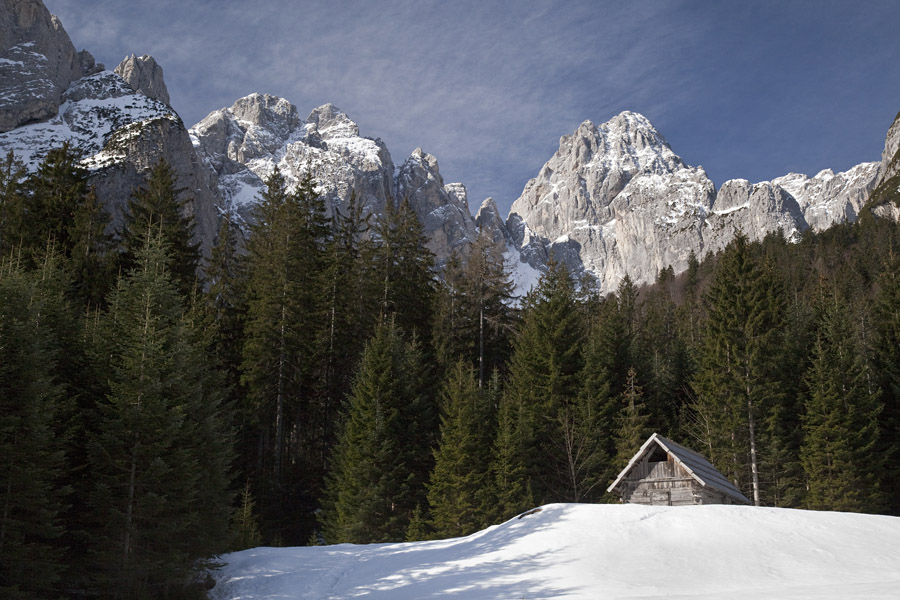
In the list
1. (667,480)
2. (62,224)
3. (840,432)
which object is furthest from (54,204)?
(840,432)

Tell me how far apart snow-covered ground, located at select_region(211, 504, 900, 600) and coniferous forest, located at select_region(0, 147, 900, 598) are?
11.2 ft

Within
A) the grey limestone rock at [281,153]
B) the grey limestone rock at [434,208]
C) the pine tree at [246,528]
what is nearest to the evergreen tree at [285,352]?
the pine tree at [246,528]

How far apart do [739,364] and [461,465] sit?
15.3 meters

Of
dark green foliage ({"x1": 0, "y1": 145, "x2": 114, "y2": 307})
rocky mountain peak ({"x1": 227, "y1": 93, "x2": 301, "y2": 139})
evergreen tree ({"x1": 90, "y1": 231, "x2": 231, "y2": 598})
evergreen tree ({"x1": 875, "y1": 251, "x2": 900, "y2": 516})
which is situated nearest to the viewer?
evergreen tree ({"x1": 90, "y1": 231, "x2": 231, "y2": 598})

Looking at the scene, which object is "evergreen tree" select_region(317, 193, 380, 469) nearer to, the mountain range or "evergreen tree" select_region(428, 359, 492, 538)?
the mountain range

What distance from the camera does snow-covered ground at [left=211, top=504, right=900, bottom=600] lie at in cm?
1228

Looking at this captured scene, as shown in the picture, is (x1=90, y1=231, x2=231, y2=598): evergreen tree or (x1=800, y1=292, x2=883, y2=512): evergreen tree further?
(x1=800, y1=292, x2=883, y2=512): evergreen tree

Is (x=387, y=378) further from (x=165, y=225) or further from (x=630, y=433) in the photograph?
(x=630, y=433)

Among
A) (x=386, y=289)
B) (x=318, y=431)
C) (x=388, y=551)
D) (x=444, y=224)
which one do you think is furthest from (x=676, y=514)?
(x=444, y=224)

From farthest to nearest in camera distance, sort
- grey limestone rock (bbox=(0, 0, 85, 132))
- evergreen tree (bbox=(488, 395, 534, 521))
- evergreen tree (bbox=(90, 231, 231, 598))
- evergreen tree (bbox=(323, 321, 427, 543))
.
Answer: grey limestone rock (bbox=(0, 0, 85, 132)), evergreen tree (bbox=(488, 395, 534, 521)), evergreen tree (bbox=(323, 321, 427, 543)), evergreen tree (bbox=(90, 231, 231, 598))

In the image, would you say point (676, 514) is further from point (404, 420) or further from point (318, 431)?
point (318, 431)

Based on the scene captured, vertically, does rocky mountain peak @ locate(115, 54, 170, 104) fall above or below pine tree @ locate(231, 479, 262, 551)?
above

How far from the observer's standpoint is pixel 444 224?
18050 cm

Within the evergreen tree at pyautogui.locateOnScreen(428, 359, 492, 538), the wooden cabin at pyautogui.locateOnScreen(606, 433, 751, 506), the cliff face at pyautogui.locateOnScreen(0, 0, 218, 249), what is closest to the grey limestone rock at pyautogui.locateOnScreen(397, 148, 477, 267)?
the cliff face at pyautogui.locateOnScreen(0, 0, 218, 249)
